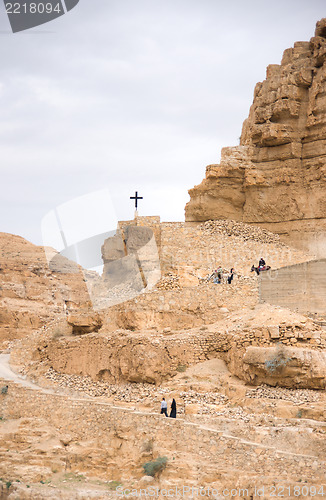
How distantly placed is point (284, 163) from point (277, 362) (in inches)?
477

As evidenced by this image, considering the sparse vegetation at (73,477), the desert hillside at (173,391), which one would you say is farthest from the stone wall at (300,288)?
the sparse vegetation at (73,477)

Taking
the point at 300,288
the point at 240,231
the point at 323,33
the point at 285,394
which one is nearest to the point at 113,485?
the point at 285,394

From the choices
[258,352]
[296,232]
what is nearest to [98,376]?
[258,352]

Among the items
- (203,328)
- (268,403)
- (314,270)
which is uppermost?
(314,270)

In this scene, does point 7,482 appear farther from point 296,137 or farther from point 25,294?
point 25,294

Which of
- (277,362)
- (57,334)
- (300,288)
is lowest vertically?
(277,362)

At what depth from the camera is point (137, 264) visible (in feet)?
81.7

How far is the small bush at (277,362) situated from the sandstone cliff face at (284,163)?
410 inches

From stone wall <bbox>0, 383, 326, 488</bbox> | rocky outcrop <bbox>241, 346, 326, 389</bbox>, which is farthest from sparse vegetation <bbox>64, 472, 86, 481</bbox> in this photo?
rocky outcrop <bbox>241, 346, 326, 389</bbox>

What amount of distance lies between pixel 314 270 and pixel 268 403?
475cm

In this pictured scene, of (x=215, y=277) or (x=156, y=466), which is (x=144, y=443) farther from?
(x=215, y=277)

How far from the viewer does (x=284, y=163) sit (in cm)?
2792

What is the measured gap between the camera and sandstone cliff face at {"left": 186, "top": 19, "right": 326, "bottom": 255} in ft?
89.8

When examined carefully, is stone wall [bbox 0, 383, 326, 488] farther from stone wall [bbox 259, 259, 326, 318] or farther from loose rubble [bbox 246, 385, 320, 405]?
stone wall [bbox 259, 259, 326, 318]
